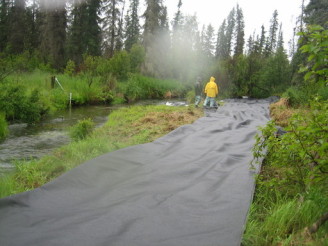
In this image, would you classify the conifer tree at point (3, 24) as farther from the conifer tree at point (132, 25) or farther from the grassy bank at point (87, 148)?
the grassy bank at point (87, 148)

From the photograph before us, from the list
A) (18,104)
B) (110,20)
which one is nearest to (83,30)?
(110,20)

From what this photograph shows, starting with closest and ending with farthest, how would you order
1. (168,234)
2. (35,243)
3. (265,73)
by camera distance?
(35,243)
(168,234)
(265,73)

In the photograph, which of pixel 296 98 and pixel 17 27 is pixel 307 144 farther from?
pixel 17 27

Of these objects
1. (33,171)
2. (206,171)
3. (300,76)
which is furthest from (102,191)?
(300,76)

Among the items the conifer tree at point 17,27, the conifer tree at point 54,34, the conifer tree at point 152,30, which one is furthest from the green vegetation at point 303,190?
the conifer tree at point 17,27

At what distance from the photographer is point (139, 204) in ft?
8.95

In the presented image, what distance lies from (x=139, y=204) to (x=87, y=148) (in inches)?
110

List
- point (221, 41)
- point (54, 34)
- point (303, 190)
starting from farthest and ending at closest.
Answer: point (221, 41)
point (54, 34)
point (303, 190)

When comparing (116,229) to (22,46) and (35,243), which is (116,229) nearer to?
(35,243)

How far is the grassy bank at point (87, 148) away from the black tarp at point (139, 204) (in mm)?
897

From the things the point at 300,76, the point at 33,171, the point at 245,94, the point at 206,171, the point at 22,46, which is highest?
the point at 22,46

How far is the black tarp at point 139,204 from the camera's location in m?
2.17

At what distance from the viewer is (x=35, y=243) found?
2.06 meters

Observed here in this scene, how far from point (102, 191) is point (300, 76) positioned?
1508 cm
